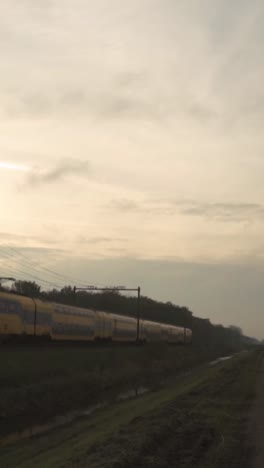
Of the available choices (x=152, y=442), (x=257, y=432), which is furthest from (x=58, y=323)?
(x=152, y=442)

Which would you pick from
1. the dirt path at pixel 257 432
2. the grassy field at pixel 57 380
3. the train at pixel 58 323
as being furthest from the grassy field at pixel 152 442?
the train at pixel 58 323

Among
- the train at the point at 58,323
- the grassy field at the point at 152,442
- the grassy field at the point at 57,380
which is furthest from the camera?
the train at the point at 58,323

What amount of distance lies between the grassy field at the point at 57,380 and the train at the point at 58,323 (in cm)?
227

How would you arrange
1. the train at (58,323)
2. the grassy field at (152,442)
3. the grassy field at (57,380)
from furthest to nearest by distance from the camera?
the train at (58,323) < the grassy field at (57,380) < the grassy field at (152,442)

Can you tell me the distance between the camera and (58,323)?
50594mm

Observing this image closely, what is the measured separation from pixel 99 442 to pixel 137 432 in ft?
4.92

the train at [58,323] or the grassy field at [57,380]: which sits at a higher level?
the train at [58,323]

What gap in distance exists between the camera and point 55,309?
49500 mm

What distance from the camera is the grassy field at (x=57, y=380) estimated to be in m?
29.0

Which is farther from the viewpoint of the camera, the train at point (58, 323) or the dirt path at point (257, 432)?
the train at point (58, 323)

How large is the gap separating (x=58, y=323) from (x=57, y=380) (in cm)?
1419

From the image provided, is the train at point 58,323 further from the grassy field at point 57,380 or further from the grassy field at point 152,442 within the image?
the grassy field at point 152,442

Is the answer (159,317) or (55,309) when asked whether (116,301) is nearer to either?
(159,317)

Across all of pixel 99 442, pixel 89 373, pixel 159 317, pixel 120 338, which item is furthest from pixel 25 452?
pixel 159 317
